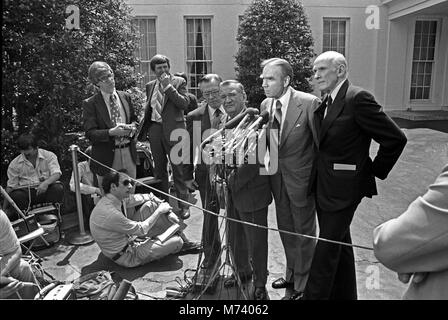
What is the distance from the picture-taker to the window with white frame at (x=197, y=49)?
1331 centimetres

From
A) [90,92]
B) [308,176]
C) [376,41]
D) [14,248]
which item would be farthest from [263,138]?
[376,41]

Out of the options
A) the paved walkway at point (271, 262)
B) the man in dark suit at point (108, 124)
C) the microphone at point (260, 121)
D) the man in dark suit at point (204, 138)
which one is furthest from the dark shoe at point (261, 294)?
the man in dark suit at point (108, 124)

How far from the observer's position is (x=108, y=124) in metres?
4.30

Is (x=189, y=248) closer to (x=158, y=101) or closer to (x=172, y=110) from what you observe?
(x=172, y=110)

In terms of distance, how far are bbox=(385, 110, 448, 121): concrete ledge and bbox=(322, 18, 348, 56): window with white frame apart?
9.27 feet

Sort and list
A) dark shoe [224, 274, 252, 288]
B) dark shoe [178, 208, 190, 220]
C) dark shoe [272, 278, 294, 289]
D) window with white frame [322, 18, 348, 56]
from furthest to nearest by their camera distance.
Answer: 1. window with white frame [322, 18, 348, 56]
2. dark shoe [178, 208, 190, 220]
3. dark shoe [272, 278, 294, 289]
4. dark shoe [224, 274, 252, 288]

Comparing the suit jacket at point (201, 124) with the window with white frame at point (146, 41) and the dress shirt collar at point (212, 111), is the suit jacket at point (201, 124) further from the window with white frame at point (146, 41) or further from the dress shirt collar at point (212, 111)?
the window with white frame at point (146, 41)

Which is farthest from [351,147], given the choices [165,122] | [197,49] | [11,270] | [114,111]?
[197,49]

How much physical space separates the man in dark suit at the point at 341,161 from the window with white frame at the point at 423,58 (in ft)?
41.8

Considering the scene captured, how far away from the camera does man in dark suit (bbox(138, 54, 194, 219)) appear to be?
4.62m

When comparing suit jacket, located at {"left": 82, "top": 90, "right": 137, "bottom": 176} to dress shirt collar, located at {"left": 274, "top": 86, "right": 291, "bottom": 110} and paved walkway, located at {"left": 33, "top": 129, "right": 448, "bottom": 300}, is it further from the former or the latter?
dress shirt collar, located at {"left": 274, "top": 86, "right": 291, "bottom": 110}

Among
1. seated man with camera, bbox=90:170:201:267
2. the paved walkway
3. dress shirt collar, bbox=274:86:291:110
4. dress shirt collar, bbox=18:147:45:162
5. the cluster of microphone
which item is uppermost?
dress shirt collar, bbox=274:86:291:110

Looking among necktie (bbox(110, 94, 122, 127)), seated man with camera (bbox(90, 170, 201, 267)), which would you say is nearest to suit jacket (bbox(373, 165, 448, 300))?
seated man with camera (bbox(90, 170, 201, 267))

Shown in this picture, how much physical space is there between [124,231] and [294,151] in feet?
5.85
